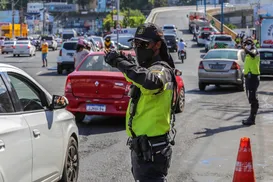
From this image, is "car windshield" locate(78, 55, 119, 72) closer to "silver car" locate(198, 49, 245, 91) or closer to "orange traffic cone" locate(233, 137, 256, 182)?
"orange traffic cone" locate(233, 137, 256, 182)

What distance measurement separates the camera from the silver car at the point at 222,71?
2041 cm

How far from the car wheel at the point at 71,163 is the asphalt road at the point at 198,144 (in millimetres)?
642

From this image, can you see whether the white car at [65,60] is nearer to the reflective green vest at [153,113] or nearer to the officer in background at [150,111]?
the officer in background at [150,111]

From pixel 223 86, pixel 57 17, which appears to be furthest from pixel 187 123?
pixel 57 17

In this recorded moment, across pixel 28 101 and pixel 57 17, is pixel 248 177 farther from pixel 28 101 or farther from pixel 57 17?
pixel 57 17

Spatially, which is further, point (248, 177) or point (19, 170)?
point (248, 177)

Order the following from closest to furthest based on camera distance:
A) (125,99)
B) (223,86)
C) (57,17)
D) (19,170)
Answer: (19,170), (125,99), (223,86), (57,17)

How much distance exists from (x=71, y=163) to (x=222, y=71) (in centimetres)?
1406

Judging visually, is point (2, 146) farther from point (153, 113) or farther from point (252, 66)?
point (252, 66)

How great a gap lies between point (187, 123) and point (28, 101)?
7.28 m

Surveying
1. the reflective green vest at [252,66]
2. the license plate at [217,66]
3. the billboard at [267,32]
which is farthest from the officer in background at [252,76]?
the billboard at [267,32]

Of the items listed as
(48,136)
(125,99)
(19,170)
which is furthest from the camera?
(125,99)

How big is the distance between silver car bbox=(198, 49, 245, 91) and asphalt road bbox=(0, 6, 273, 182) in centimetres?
258

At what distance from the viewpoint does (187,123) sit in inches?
514
